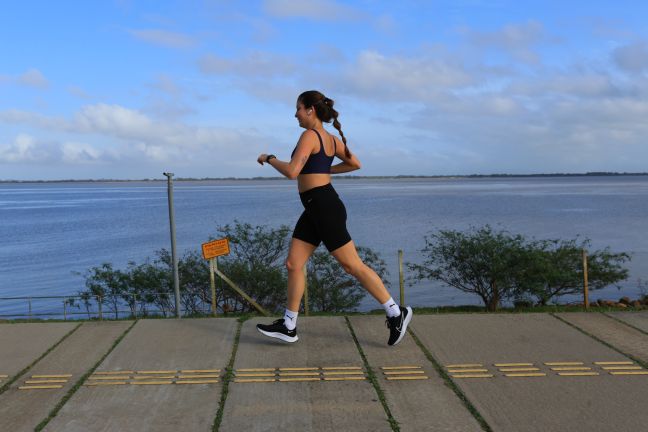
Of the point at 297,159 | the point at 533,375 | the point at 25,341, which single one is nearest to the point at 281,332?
the point at 297,159

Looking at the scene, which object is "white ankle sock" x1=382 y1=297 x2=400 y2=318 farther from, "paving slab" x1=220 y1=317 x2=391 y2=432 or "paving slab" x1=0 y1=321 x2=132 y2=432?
"paving slab" x1=0 y1=321 x2=132 y2=432

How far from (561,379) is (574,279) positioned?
10.8 m

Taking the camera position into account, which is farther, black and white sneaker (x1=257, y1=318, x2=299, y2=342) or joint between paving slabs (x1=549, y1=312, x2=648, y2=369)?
black and white sneaker (x1=257, y1=318, x2=299, y2=342)

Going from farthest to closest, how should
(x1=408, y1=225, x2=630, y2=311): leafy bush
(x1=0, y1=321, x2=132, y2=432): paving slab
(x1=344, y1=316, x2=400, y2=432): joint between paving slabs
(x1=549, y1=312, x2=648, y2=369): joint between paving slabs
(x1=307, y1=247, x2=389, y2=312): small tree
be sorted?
1. (x1=307, y1=247, x2=389, y2=312): small tree
2. (x1=408, y1=225, x2=630, y2=311): leafy bush
3. (x1=549, y1=312, x2=648, y2=369): joint between paving slabs
4. (x1=0, y1=321, x2=132, y2=432): paving slab
5. (x1=344, y1=316, x2=400, y2=432): joint between paving slabs

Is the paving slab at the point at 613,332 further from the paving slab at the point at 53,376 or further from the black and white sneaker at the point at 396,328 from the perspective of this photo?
the paving slab at the point at 53,376

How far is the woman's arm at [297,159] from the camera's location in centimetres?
467

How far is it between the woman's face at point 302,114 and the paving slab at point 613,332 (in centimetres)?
294

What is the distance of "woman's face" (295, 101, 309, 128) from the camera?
4.98 m

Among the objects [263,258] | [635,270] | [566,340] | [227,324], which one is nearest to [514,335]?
[566,340]

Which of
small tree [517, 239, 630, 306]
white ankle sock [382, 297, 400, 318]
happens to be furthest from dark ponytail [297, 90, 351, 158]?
small tree [517, 239, 630, 306]

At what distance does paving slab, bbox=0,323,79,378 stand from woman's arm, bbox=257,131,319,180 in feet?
7.49

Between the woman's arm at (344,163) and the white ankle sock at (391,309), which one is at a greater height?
the woman's arm at (344,163)

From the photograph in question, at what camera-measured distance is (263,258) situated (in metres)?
18.2

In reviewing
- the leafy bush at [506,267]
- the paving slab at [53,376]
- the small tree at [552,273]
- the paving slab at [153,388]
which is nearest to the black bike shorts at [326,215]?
the paving slab at [153,388]
